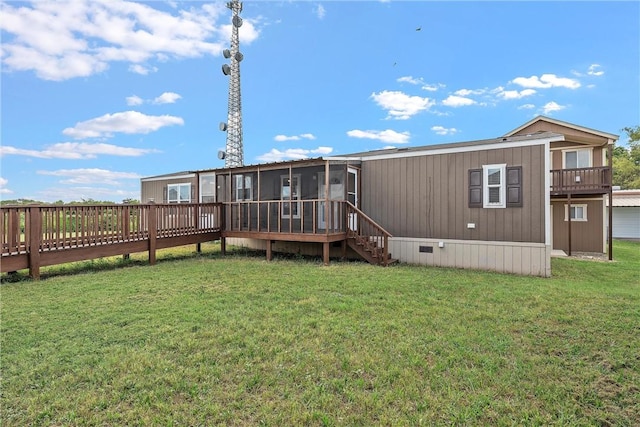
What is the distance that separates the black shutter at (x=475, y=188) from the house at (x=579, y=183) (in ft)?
18.9

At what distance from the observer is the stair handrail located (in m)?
8.80

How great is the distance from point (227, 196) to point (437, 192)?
23.6ft

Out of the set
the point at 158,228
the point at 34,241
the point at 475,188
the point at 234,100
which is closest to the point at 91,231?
the point at 34,241

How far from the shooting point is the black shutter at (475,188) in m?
8.38

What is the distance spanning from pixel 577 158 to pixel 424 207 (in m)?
8.94

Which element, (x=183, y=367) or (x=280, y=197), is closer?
(x=183, y=367)

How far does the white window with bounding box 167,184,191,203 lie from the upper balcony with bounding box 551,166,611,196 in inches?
597

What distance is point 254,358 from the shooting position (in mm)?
3191

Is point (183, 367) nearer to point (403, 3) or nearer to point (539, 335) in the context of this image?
point (539, 335)

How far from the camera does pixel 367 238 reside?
29.8ft

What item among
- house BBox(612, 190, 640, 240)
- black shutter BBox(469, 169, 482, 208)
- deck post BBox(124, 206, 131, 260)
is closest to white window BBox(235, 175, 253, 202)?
deck post BBox(124, 206, 131, 260)

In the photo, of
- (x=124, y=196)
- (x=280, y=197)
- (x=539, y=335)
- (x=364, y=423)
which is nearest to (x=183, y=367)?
(x=364, y=423)

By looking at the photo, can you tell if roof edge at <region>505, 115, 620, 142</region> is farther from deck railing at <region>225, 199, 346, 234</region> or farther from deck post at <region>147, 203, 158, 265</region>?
deck post at <region>147, 203, 158, 265</region>

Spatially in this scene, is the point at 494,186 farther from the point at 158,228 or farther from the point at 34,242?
the point at 34,242
